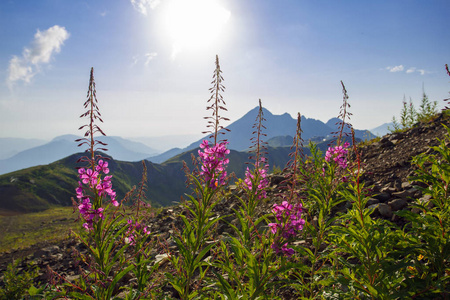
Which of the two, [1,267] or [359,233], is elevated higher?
[359,233]

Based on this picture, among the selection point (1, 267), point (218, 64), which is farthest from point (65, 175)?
point (218, 64)

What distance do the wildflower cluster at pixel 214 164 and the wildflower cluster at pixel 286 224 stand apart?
1.29 metres

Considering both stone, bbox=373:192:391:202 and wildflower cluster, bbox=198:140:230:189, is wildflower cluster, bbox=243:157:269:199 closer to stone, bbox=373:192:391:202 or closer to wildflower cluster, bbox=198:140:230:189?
wildflower cluster, bbox=198:140:230:189

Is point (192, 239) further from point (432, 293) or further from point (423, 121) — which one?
point (423, 121)

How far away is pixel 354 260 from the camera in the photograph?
4.88 meters

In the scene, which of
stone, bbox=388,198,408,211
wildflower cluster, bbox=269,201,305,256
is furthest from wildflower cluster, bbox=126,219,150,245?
stone, bbox=388,198,408,211

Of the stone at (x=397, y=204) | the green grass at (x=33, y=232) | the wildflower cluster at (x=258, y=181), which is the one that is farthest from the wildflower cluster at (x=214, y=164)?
the green grass at (x=33, y=232)

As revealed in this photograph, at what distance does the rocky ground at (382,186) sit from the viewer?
21.3 feet

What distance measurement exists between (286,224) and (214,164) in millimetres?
1692

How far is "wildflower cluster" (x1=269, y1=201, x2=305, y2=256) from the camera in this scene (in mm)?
3203

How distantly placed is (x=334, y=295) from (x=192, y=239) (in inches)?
90.9

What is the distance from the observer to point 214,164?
433 centimetres

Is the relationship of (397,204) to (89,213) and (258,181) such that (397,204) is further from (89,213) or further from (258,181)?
(89,213)

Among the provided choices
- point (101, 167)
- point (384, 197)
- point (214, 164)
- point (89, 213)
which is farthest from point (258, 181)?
point (384, 197)
